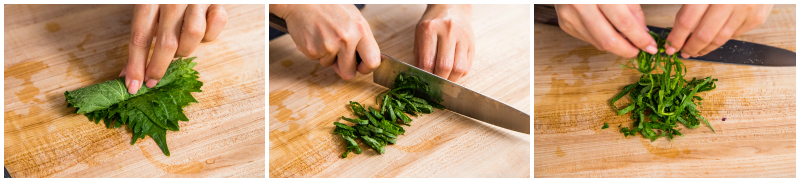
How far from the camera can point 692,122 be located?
1827mm

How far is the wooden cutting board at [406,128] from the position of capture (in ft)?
5.63

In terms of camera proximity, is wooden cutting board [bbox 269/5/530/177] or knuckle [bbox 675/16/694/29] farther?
wooden cutting board [bbox 269/5/530/177]

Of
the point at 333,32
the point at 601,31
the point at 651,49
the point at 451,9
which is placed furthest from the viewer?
the point at 451,9

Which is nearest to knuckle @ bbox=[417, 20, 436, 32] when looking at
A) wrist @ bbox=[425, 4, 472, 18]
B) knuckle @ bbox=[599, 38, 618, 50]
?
wrist @ bbox=[425, 4, 472, 18]

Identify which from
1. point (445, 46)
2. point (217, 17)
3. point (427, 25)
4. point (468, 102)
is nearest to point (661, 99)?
point (468, 102)

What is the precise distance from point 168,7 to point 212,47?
43cm

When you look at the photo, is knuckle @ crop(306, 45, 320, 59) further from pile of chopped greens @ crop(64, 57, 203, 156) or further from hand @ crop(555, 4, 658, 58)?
hand @ crop(555, 4, 658, 58)

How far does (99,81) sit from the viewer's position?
1959 millimetres

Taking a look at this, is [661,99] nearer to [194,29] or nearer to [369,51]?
[369,51]

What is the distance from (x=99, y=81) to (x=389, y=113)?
48.8 inches

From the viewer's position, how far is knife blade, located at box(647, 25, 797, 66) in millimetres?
2039

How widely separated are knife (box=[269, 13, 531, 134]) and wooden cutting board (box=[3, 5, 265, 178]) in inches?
22.8

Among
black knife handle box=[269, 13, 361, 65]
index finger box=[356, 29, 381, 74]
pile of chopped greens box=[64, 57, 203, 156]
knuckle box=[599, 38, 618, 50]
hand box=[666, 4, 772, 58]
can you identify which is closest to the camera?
hand box=[666, 4, 772, 58]

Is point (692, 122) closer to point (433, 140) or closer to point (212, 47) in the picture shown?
point (433, 140)
